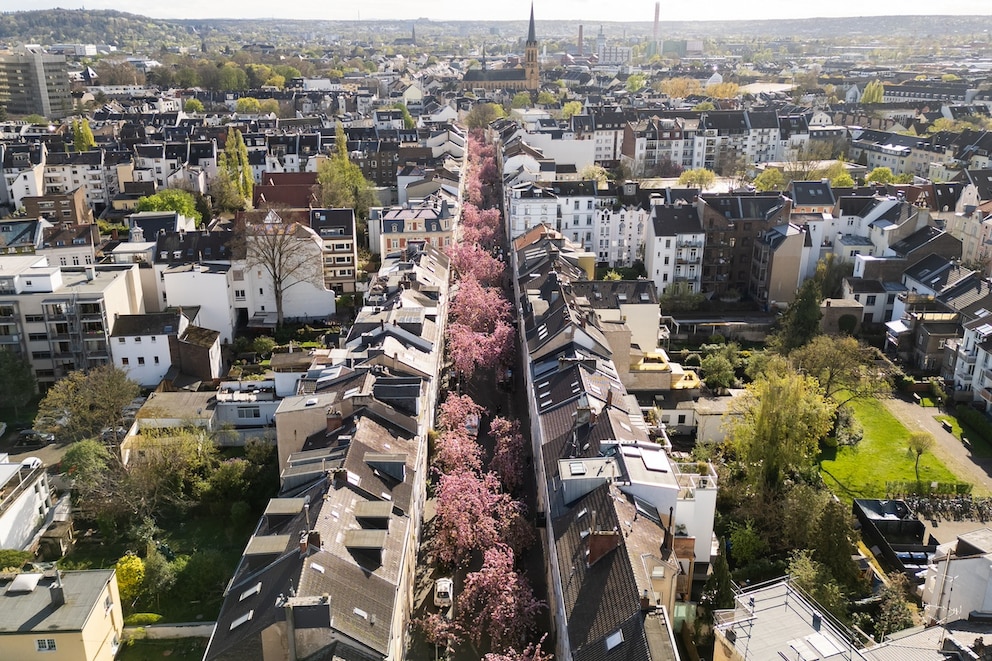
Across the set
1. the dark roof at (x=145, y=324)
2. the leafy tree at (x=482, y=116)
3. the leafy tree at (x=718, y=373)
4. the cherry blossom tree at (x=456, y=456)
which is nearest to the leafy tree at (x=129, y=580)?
the cherry blossom tree at (x=456, y=456)

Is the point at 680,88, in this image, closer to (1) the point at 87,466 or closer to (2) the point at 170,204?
(2) the point at 170,204

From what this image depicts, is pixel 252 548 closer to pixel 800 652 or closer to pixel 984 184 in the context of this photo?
pixel 800 652

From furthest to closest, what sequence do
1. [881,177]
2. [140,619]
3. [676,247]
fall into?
1. [881,177]
2. [676,247]
3. [140,619]

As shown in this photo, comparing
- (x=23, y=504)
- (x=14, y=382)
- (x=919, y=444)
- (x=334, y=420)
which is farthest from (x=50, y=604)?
(x=919, y=444)

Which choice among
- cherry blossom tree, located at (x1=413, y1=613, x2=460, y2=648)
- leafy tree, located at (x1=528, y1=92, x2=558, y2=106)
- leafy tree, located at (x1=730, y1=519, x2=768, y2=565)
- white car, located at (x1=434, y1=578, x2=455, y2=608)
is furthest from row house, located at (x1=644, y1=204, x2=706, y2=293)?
leafy tree, located at (x1=528, y1=92, x2=558, y2=106)

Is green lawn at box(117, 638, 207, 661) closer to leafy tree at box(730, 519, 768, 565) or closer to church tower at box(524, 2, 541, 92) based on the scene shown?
leafy tree at box(730, 519, 768, 565)

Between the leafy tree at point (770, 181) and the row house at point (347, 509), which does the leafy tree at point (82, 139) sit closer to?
the row house at point (347, 509)
